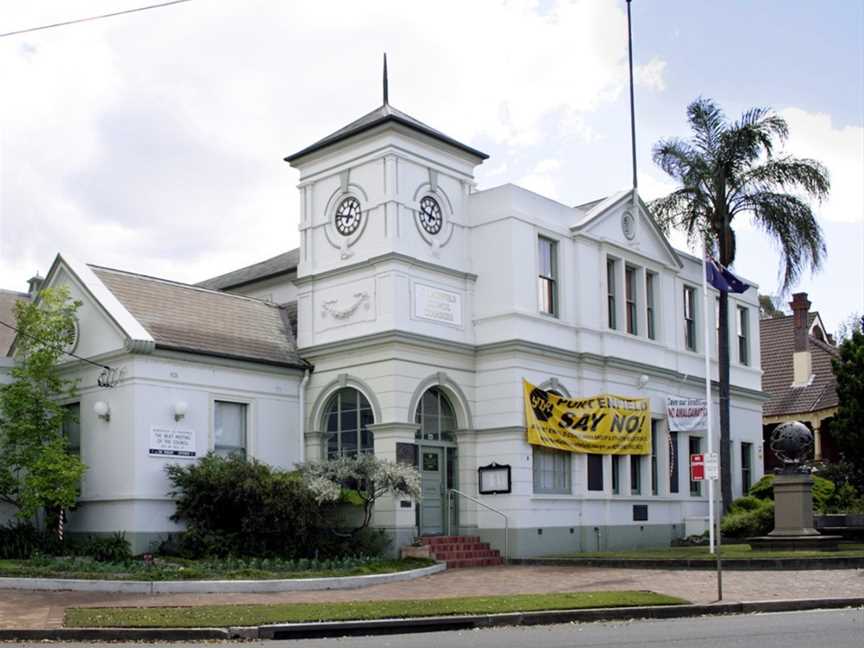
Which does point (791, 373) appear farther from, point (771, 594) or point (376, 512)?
point (771, 594)

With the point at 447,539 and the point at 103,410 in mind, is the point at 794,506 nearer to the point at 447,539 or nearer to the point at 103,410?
the point at 447,539

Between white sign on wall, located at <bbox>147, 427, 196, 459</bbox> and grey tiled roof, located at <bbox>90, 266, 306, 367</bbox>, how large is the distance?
177 centimetres

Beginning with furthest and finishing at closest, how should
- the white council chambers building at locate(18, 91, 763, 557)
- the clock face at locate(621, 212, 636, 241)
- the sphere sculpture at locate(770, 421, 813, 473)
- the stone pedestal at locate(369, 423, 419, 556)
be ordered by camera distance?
the clock face at locate(621, 212, 636, 241) → the sphere sculpture at locate(770, 421, 813, 473) → the stone pedestal at locate(369, 423, 419, 556) → the white council chambers building at locate(18, 91, 763, 557)

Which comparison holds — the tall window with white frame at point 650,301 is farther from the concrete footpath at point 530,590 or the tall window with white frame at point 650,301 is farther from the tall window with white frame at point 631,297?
the concrete footpath at point 530,590

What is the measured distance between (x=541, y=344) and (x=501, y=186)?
3943 millimetres

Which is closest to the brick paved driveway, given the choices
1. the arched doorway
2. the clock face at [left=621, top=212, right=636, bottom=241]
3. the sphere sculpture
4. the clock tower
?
the arched doorway

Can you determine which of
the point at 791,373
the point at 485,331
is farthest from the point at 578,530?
the point at 791,373

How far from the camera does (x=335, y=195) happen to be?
26.9 metres

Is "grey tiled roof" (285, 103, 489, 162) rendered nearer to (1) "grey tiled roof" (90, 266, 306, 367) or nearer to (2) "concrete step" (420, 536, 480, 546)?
(1) "grey tiled roof" (90, 266, 306, 367)

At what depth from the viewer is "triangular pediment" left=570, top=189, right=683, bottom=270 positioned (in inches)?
1148

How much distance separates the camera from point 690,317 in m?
33.6

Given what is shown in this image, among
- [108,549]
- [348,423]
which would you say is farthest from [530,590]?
[108,549]

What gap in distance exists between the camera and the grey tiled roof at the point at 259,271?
31.6 metres

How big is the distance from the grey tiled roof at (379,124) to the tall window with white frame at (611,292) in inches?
190
